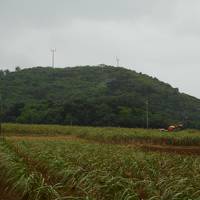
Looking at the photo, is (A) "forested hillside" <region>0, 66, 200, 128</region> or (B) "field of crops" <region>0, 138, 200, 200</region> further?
(A) "forested hillside" <region>0, 66, 200, 128</region>

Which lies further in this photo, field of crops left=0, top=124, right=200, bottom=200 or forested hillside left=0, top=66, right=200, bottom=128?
forested hillside left=0, top=66, right=200, bottom=128

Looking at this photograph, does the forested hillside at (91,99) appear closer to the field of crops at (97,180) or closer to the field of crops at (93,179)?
A: the field of crops at (93,179)

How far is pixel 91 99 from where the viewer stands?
6969cm

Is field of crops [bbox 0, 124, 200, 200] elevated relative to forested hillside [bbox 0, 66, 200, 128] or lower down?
lower down

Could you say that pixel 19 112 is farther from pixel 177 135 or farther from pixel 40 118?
pixel 177 135

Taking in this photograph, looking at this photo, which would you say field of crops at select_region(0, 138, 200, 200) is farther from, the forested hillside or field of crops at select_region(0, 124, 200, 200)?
the forested hillside

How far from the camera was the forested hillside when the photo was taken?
63.2 metres

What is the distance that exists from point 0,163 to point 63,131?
33892mm

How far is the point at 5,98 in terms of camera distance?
256 ft

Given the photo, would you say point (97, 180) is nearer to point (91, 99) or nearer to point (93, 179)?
point (93, 179)

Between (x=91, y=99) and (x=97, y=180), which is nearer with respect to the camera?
(x=97, y=180)

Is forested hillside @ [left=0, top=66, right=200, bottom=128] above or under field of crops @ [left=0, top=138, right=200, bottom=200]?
above

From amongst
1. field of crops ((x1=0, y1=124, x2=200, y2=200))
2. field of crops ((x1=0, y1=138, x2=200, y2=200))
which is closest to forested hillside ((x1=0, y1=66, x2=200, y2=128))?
field of crops ((x1=0, y1=124, x2=200, y2=200))

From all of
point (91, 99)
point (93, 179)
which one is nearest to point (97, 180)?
point (93, 179)
